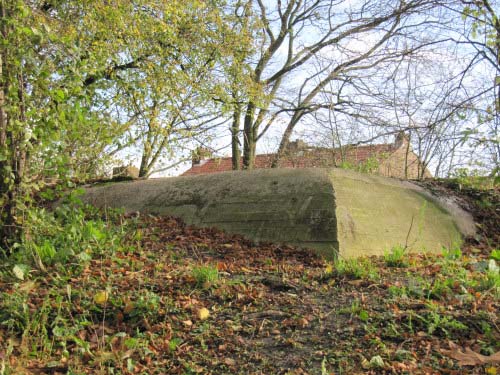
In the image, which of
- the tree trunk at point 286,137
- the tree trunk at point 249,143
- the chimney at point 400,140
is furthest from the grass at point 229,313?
the tree trunk at point 249,143

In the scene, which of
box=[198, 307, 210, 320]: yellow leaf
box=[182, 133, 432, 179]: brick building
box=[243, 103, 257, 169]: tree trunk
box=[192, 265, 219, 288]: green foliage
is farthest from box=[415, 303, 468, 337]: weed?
box=[243, 103, 257, 169]: tree trunk

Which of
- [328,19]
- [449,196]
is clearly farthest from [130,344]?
[328,19]

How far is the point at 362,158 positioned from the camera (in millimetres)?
12617

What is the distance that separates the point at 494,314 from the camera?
2.99 meters

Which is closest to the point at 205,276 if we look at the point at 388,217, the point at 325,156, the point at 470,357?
the point at 470,357

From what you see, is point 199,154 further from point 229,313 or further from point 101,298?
point 229,313

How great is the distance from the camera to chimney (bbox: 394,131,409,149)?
10492 mm

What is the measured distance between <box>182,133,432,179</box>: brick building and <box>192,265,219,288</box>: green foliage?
5.46 m

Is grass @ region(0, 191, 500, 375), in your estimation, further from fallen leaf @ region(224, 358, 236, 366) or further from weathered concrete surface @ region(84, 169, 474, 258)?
weathered concrete surface @ region(84, 169, 474, 258)

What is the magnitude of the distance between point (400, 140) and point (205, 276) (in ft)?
26.8

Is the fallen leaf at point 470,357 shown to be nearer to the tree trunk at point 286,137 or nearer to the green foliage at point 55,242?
the green foliage at point 55,242

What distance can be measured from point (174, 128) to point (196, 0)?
2799 millimetres

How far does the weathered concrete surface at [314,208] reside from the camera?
5461 mm

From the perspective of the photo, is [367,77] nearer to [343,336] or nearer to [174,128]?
[174,128]
